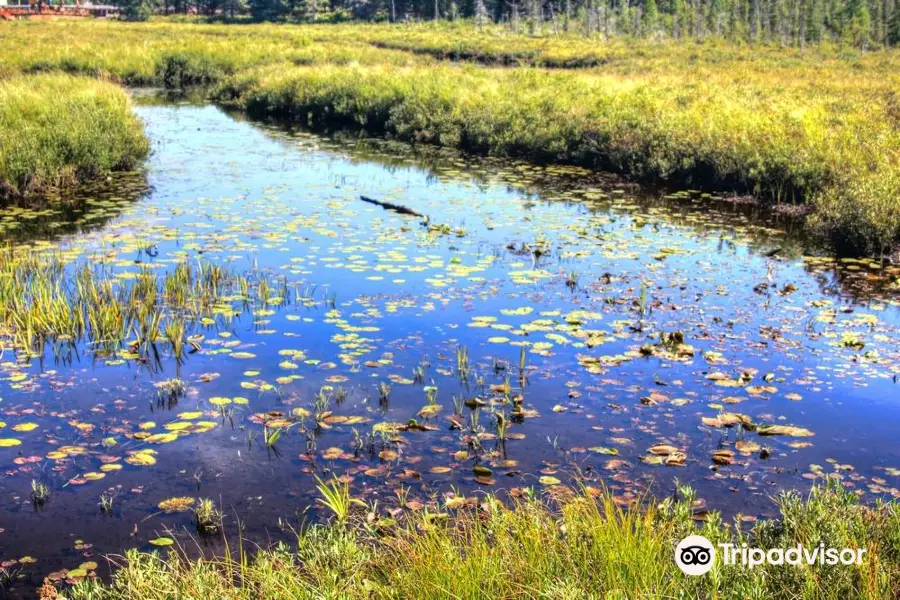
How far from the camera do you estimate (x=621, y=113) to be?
20.4 meters

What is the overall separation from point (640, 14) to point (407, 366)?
287 feet

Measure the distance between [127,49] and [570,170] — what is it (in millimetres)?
31056

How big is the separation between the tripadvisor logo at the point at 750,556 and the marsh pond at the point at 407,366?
121 cm

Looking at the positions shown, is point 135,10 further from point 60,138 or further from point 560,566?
point 560,566

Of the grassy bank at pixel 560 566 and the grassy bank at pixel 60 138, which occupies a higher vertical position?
the grassy bank at pixel 60 138

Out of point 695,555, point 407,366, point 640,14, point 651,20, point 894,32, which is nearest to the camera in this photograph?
point 695,555

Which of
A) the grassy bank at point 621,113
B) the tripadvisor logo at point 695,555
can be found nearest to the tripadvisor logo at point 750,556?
the tripadvisor logo at point 695,555

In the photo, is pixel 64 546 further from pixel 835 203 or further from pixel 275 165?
pixel 275 165

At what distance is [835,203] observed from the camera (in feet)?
44.2

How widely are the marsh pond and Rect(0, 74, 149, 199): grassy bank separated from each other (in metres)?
1.11

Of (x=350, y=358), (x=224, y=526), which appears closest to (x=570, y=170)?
(x=350, y=358)

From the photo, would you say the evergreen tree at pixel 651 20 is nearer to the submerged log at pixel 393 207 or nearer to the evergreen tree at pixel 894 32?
the evergreen tree at pixel 894 32

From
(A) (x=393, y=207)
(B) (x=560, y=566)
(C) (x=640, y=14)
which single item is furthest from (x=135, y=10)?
(B) (x=560, y=566)

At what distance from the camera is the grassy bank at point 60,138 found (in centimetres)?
1514
